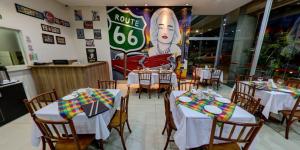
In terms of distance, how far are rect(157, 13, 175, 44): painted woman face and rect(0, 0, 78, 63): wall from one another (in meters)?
3.62

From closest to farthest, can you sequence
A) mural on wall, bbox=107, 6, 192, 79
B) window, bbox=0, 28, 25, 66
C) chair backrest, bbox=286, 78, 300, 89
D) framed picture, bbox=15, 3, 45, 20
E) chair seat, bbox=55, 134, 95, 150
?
chair seat, bbox=55, 134, 95, 150, chair backrest, bbox=286, 78, 300, 89, window, bbox=0, 28, 25, 66, framed picture, bbox=15, 3, 45, 20, mural on wall, bbox=107, 6, 192, 79

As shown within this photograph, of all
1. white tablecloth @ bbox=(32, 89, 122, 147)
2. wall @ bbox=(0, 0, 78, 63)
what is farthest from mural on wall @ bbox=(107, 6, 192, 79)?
white tablecloth @ bbox=(32, 89, 122, 147)

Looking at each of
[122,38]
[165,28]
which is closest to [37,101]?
[122,38]

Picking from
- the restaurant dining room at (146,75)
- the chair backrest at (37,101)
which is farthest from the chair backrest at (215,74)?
the chair backrest at (37,101)

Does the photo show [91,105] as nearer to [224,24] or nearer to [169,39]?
[169,39]

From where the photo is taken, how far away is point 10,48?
113 inches

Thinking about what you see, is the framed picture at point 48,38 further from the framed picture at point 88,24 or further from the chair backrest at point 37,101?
the chair backrest at point 37,101

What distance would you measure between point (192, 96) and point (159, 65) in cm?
349

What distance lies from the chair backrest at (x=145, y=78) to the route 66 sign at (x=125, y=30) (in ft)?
6.03

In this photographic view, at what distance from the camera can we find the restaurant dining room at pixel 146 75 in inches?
51.5

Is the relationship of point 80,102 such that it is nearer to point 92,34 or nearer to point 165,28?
point 92,34

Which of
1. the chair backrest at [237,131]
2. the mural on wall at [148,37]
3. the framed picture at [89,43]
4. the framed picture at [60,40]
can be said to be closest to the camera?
the chair backrest at [237,131]

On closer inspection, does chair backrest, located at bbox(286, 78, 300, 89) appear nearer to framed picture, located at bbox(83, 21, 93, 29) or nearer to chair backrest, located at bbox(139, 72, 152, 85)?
chair backrest, located at bbox(139, 72, 152, 85)

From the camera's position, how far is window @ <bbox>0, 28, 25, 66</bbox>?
8.84 ft
